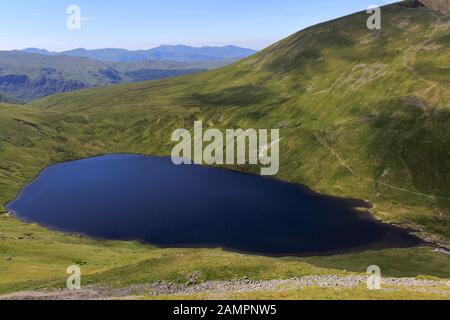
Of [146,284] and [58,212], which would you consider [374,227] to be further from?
[58,212]

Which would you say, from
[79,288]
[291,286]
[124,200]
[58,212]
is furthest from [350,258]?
[58,212]

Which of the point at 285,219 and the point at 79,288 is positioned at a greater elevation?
the point at 79,288

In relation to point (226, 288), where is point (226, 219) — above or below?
below

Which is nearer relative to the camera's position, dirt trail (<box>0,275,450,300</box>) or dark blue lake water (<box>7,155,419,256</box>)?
dirt trail (<box>0,275,450,300</box>)

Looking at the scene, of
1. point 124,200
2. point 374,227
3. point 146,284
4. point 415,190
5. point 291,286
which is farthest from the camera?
point 124,200

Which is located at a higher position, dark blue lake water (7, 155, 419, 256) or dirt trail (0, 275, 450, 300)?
dirt trail (0, 275, 450, 300)

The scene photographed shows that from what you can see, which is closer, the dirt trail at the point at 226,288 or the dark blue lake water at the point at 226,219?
the dirt trail at the point at 226,288

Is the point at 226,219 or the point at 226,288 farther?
the point at 226,219

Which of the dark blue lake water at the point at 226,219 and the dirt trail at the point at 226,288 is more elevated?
the dirt trail at the point at 226,288
